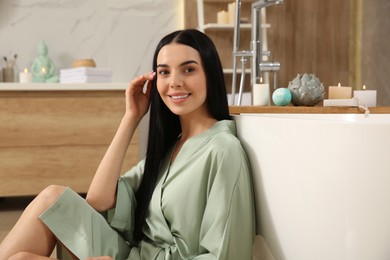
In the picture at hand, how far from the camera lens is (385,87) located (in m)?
3.74

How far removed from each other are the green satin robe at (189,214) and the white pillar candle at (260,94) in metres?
0.62

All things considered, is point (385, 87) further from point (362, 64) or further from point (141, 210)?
point (141, 210)

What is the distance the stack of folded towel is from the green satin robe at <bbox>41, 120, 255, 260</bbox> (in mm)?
1690

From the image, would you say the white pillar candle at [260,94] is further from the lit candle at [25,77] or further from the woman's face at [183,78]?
the lit candle at [25,77]

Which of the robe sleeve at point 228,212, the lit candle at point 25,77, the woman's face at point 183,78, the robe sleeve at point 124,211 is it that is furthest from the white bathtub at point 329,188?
the lit candle at point 25,77

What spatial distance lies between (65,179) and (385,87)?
6.87 ft

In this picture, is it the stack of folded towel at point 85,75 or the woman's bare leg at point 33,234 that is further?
the stack of folded towel at point 85,75

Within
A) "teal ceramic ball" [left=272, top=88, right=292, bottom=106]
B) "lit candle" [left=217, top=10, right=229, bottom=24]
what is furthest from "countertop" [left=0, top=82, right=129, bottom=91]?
"teal ceramic ball" [left=272, top=88, right=292, bottom=106]

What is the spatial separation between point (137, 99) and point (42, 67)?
6.27ft

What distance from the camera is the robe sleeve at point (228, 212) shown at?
1.31m

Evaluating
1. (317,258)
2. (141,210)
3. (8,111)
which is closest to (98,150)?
(8,111)

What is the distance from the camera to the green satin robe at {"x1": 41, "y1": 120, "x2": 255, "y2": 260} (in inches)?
52.2

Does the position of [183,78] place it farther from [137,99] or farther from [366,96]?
[366,96]

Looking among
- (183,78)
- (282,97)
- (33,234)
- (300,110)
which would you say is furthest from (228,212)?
(282,97)
